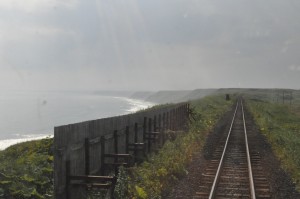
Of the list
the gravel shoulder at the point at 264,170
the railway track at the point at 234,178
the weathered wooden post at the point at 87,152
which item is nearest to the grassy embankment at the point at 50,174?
the gravel shoulder at the point at 264,170

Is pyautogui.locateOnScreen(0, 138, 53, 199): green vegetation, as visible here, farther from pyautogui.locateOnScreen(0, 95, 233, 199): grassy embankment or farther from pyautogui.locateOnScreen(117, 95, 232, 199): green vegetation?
pyautogui.locateOnScreen(117, 95, 232, 199): green vegetation

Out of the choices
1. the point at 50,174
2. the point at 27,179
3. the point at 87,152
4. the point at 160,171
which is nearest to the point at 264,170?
the point at 160,171

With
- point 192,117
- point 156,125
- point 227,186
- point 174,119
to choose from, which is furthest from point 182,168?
point 192,117

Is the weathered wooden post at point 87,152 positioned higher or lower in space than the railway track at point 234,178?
higher

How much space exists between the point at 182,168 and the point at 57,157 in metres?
7.16

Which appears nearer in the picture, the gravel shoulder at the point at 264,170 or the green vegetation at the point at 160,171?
the green vegetation at the point at 160,171

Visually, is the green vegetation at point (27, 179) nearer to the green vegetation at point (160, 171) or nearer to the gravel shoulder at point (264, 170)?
the green vegetation at point (160, 171)

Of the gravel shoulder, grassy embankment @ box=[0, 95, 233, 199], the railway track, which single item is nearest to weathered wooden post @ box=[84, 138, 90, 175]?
grassy embankment @ box=[0, 95, 233, 199]

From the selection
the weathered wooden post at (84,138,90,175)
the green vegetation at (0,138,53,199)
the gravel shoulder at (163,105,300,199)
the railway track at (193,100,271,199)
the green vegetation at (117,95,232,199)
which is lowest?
the gravel shoulder at (163,105,300,199)

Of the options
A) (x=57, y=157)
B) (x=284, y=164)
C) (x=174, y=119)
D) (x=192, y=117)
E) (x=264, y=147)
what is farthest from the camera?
(x=192, y=117)

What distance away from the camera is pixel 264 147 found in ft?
71.1

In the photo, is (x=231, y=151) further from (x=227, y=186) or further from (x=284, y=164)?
(x=227, y=186)

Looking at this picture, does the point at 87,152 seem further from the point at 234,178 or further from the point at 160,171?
the point at 234,178

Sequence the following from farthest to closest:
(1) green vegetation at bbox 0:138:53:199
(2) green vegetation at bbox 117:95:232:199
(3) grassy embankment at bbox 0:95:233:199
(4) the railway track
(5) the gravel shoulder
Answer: (5) the gravel shoulder → (4) the railway track → (2) green vegetation at bbox 117:95:232:199 → (3) grassy embankment at bbox 0:95:233:199 → (1) green vegetation at bbox 0:138:53:199
